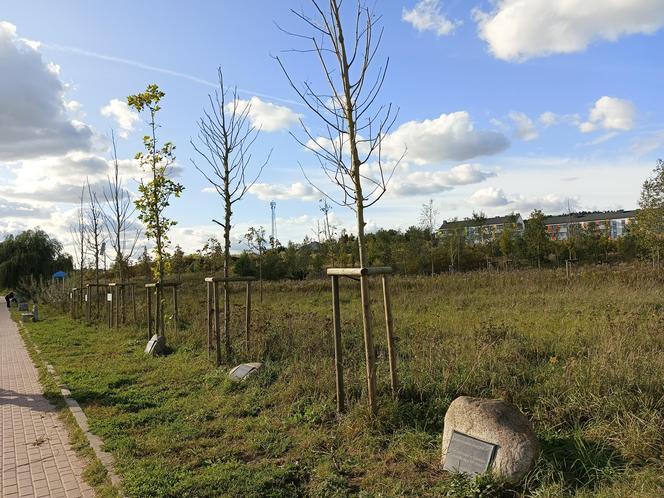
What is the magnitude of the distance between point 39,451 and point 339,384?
3.33 metres

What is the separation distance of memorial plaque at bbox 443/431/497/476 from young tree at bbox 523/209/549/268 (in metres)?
37.8

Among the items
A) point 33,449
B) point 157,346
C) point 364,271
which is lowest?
point 33,449

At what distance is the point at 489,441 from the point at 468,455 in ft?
0.65

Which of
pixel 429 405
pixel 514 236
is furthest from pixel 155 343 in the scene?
pixel 514 236

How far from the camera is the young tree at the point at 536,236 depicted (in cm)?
3944

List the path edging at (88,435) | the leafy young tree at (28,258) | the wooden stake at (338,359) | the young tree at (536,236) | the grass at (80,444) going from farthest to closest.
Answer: the leafy young tree at (28,258) < the young tree at (536,236) < the wooden stake at (338,359) < the path edging at (88,435) < the grass at (80,444)

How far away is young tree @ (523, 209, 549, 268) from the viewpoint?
129ft

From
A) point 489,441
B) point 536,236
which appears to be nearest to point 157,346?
point 489,441

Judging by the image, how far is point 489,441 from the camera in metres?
3.88

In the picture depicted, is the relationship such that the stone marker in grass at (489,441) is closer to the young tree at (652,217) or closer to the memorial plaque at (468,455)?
the memorial plaque at (468,455)

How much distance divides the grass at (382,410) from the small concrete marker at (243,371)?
0.15 m

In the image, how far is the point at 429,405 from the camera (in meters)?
5.26

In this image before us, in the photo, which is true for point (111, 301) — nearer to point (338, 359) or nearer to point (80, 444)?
point (80, 444)

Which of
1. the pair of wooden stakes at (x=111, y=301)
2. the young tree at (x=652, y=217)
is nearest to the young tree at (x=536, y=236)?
the young tree at (x=652, y=217)
